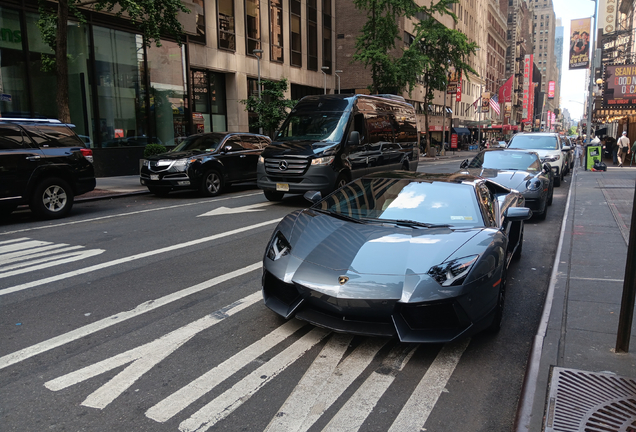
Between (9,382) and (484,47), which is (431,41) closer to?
(9,382)

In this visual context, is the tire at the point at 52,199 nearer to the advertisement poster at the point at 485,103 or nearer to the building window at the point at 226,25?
the building window at the point at 226,25

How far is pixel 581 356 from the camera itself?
→ 3.76 metres

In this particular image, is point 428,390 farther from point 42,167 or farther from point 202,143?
point 202,143

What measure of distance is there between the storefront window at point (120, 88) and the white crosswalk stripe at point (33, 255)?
42.1 ft

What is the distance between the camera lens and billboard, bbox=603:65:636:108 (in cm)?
2873

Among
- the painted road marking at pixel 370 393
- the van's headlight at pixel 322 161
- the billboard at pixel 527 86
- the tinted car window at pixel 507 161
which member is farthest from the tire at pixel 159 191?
the billboard at pixel 527 86

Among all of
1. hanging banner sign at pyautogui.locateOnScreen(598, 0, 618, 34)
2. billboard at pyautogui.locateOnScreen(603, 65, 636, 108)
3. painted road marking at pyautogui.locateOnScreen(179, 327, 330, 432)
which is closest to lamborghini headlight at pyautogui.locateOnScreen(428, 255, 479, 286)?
painted road marking at pyautogui.locateOnScreen(179, 327, 330, 432)

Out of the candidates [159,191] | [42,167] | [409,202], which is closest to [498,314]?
[409,202]

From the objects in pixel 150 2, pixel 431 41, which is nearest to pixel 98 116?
pixel 150 2

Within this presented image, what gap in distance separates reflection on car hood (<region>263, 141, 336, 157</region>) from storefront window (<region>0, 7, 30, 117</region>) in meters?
10.0

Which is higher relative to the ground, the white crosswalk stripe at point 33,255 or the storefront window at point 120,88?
the storefront window at point 120,88

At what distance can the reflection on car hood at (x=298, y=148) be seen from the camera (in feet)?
36.6

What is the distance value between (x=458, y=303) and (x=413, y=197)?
5.64ft

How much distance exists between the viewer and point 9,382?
3.35 metres
